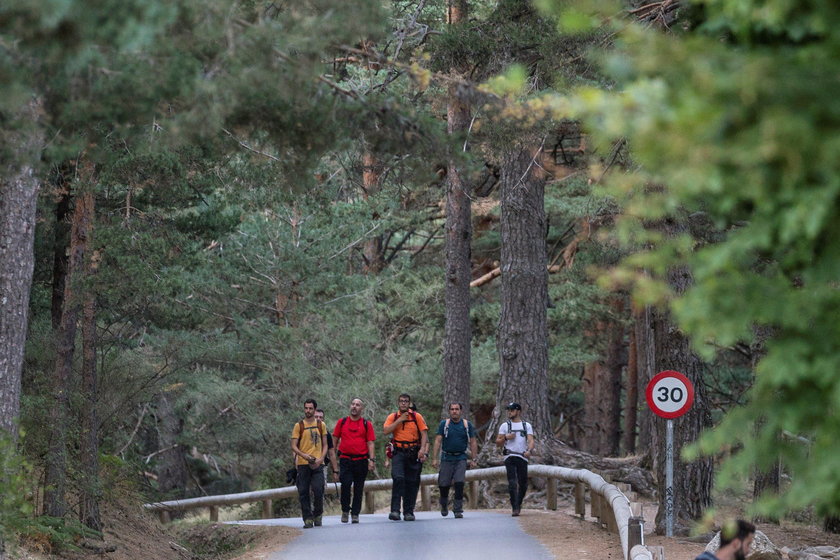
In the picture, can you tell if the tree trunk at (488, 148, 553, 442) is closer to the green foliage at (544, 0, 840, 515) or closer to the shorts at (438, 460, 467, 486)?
the shorts at (438, 460, 467, 486)

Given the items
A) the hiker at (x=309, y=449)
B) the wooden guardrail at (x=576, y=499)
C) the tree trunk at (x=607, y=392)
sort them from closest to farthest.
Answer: the wooden guardrail at (x=576, y=499)
the hiker at (x=309, y=449)
the tree trunk at (x=607, y=392)

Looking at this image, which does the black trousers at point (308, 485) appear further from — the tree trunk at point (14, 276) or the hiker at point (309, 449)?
the tree trunk at point (14, 276)

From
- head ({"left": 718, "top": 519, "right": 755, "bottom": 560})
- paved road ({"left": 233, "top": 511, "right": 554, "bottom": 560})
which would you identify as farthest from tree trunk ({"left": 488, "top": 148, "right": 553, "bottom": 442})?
head ({"left": 718, "top": 519, "right": 755, "bottom": 560})

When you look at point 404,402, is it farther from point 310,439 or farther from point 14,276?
point 14,276

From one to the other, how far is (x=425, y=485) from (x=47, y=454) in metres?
8.57

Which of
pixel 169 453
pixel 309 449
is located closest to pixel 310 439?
pixel 309 449

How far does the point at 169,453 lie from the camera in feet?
118

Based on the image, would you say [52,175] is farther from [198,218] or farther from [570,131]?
[570,131]

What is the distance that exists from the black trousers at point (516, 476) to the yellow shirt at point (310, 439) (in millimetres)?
2954

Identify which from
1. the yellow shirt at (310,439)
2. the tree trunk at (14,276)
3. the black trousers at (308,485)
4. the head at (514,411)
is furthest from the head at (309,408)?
the tree trunk at (14,276)

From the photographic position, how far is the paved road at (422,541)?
43.5 ft

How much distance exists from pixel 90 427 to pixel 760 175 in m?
13.7

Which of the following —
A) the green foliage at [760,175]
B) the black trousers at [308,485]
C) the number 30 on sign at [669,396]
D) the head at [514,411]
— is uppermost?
the green foliage at [760,175]

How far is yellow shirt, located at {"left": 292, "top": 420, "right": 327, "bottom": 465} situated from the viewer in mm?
16344
